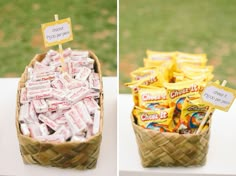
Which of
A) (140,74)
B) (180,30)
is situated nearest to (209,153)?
(140,74)

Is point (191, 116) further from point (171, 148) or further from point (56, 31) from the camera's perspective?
point (56, 31)

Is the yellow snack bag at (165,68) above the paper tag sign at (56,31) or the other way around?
the other way around

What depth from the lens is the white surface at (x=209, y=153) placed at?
5.34ft

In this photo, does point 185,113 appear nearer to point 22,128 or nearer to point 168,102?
point 168,102

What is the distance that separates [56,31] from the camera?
1.80m

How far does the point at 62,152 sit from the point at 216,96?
1.88ft

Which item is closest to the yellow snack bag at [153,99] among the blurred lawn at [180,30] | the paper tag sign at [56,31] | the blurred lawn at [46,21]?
the paper tag sign at [56,31]

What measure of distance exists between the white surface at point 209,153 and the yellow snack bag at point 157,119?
16 cm

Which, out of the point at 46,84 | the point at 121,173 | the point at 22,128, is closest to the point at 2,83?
the point at 46,84

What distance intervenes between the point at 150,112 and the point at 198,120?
0.59ft

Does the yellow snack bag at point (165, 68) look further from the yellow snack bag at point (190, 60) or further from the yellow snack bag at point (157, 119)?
the yellow snack bag at point (157, 119)

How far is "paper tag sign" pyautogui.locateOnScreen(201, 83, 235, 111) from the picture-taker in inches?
60.6

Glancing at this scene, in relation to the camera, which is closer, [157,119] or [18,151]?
[157,119]

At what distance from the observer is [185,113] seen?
1.61 m
